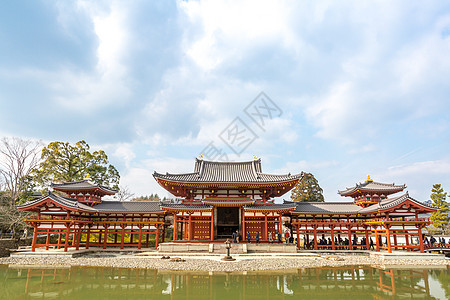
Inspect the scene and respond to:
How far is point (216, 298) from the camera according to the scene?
30.8ft

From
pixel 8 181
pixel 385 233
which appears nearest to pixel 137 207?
pixel 8 181

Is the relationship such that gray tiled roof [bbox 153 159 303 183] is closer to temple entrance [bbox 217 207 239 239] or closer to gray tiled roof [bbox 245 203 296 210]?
gray tiled roof [bbox 245 203 296 210]

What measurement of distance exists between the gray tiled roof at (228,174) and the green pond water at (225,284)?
10309 millimetres

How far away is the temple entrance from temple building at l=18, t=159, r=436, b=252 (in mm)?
94

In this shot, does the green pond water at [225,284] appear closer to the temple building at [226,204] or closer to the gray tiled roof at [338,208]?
the gray tiled roof at [338,208]

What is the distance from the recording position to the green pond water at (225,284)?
389 inches

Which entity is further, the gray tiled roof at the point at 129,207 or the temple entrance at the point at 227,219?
the temple entrance at the point at 227,219

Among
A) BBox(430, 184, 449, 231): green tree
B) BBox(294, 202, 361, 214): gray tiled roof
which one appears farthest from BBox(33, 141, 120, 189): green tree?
BBox(430, 184, 449, 231): green tree

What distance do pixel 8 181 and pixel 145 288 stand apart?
25262mm

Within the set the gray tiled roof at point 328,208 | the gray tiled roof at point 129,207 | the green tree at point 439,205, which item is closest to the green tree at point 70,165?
the gray tiled roof at point 129,207

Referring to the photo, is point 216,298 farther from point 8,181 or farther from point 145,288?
point 8,181

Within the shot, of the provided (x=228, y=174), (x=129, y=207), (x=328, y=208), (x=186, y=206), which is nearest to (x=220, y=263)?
(x=186, y=206)

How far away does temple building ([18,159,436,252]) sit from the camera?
74.8ft

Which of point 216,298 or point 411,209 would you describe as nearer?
point 216,298
